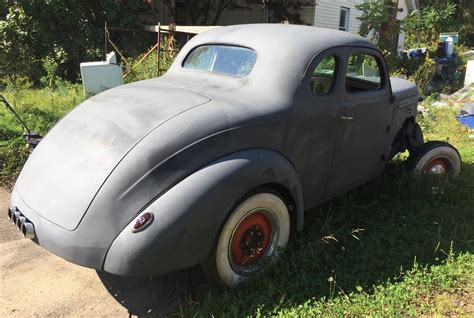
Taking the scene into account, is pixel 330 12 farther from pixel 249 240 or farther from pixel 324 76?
pixel 249 240

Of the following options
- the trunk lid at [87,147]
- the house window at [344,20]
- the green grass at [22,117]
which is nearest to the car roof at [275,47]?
the trunk lid at [87,147]

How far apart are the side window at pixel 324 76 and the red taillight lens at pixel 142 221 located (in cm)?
170

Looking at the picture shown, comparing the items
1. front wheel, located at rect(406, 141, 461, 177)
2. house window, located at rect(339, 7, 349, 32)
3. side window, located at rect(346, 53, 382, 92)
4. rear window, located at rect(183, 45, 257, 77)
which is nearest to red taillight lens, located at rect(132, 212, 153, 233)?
rear window, located at rect(183, 45, 257, 77)

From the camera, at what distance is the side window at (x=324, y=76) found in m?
3.56

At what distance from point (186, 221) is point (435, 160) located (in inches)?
143

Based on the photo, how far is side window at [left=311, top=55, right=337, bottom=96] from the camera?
3.56m

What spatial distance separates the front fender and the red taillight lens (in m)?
0.02

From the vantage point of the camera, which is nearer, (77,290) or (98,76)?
(77,290)

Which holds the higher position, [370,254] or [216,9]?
[216,9]

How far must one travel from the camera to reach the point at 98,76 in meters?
8.41

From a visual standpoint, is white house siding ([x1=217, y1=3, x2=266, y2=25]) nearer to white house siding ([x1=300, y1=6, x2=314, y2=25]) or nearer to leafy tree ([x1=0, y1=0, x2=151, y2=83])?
white house siding ([x1=300, y1=6, x2=314, y2=25])

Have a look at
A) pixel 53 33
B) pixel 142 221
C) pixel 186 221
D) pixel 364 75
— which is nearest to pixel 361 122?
pixel 364 75

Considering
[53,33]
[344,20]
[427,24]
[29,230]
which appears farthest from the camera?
[344,20]

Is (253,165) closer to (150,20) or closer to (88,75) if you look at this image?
(88,75)
